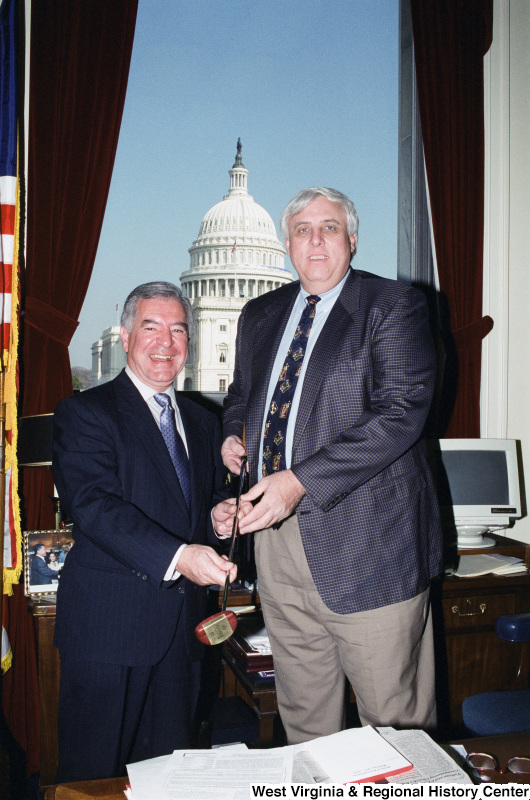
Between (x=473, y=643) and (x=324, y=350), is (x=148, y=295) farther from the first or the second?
(x=473, y=643)

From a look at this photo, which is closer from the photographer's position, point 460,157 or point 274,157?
point 460,157

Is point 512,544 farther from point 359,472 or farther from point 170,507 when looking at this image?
point 170,507

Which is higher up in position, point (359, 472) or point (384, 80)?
point (384, 80)

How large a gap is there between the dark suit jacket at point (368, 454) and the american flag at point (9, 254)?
4.38 ft

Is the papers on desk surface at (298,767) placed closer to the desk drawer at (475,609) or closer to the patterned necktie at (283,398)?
the patterned necktie at (283,398)

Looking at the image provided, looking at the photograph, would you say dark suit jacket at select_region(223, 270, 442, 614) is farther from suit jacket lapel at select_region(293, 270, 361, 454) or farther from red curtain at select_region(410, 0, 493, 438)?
red curtain at select_region(410, 0, 493, 438)

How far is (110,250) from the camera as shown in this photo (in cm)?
332

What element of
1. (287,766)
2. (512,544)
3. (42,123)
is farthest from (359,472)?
(42,123)

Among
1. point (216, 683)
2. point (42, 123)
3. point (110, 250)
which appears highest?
point (42, 123)

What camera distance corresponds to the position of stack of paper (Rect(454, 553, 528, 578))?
2.65 m

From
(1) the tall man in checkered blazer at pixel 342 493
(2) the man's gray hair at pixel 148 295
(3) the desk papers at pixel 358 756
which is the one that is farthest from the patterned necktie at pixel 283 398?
(3) the desk papers at pixel 358 756

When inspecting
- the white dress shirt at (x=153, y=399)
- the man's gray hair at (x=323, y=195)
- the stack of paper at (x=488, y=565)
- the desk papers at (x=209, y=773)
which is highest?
the man's gray hair at (x=323, y=195)

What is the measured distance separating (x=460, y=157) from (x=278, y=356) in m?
2.22

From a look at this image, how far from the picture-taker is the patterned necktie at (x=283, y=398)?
1732 mm
